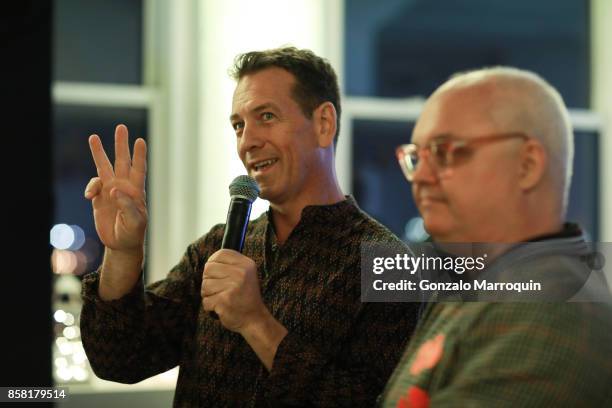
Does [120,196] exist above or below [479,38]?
below

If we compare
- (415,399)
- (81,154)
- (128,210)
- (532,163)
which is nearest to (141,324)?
(128,210)

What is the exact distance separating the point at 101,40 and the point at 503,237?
101 inches

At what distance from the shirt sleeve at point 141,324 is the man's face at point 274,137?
199 mm

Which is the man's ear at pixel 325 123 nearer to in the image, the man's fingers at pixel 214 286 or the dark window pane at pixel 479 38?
the man's fingers at pixel 214 286

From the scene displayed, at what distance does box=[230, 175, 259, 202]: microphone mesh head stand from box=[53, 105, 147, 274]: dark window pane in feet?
5.22

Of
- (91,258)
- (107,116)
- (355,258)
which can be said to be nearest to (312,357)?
(355,258)

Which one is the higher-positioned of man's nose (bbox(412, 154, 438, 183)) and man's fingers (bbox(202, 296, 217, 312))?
man's nose (bbox(412, 154, 438, 183))

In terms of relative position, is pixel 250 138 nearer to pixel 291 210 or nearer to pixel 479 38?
pixel 291 210

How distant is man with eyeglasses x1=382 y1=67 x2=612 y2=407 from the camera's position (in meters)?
0.85

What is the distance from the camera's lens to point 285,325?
1.46 m

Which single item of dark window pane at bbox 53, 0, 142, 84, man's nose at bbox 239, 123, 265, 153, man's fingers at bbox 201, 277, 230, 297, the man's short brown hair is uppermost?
dark window pane at bbox 53, 0, 142, 84

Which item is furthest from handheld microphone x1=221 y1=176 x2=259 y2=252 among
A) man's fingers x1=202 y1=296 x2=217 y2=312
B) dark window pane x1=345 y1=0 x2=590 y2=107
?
dark window pane x1=345 y1=0 x2=590 y2=107

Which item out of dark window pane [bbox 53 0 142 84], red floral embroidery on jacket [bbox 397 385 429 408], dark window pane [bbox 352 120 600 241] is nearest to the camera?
red floral embroidery on jacket [bbox 397 385 429 408]

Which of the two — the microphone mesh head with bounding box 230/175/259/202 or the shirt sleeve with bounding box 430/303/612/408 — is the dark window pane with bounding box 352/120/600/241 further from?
the shirt sleeve with bounding box 430/303/612/408
